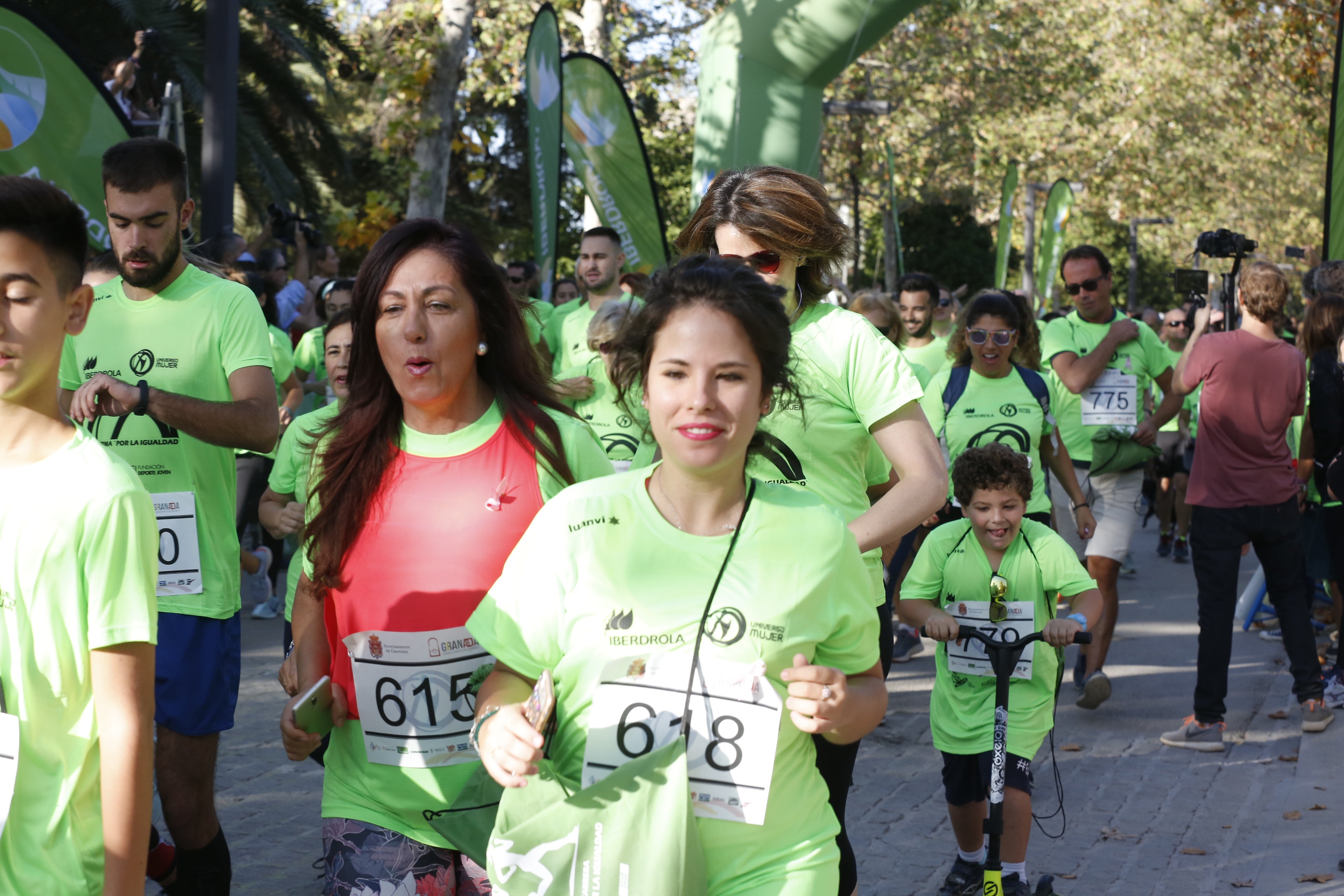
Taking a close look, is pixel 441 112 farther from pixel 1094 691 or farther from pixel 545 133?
pixel 1094 691

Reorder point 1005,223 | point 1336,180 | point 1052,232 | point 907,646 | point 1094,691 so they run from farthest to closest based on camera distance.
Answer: point 1052,232
point 1005,223
point 1336,180
point 907,646
point 1094,691

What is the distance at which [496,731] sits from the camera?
233 centimetres

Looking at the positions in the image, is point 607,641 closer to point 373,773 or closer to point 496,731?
point 496,731

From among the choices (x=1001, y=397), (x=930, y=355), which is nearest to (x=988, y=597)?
(x=1001, y=397)

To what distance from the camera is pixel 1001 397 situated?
7.12 metres

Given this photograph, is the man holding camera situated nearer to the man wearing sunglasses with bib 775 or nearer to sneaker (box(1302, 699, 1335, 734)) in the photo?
sneaker (box(1302, 699, 1335, 734))

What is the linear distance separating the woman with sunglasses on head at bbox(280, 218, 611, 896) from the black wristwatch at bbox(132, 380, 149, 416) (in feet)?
2.52

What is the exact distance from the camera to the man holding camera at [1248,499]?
7.19 m

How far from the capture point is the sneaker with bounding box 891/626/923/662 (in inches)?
358

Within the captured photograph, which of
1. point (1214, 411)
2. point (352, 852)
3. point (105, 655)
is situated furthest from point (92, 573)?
point (1214, 411)

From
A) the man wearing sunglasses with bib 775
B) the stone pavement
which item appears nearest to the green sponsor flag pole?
the man wearing sunglasses with bib 775

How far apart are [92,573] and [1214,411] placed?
647cm

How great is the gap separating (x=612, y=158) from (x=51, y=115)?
544 centimetres

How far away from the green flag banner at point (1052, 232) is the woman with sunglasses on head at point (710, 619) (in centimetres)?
2274
